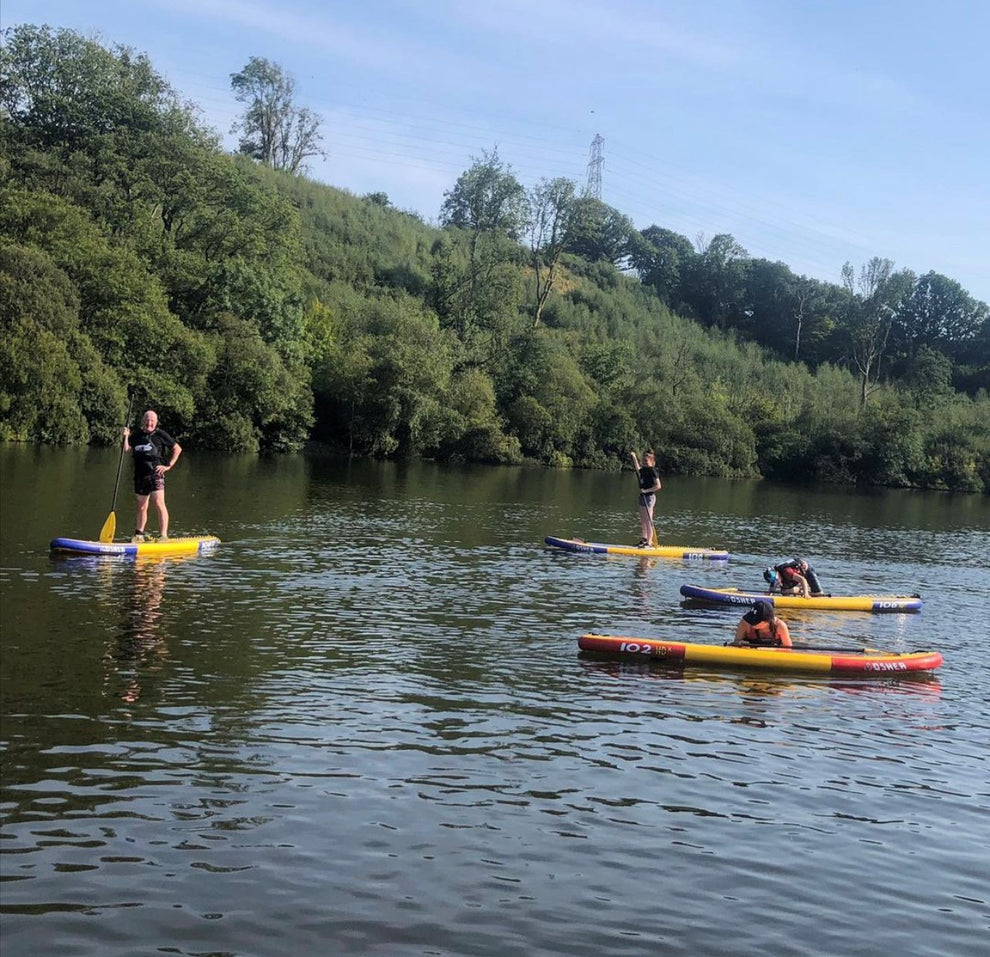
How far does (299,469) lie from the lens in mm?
57219

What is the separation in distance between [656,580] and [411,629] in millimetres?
10510

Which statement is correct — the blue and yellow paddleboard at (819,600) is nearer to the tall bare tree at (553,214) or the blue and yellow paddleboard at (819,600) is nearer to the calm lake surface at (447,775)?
the calm lake surface at (447,775)

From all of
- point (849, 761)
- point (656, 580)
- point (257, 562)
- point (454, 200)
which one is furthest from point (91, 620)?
point (454, 200)

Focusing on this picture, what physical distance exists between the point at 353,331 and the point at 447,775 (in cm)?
8038

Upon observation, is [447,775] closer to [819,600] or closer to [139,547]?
[139,547]

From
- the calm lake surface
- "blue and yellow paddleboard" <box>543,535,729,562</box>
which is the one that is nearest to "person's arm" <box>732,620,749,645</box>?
the calm lake surface

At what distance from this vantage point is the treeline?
62719 millimetres

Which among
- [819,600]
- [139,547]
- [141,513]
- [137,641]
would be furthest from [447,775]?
[819,600]

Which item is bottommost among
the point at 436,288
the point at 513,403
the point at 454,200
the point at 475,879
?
the point at 475,879

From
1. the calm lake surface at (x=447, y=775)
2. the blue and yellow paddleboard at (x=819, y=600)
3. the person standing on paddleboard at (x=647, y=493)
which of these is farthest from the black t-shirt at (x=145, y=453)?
the person standing on paddleboard at (x=647, y=493)

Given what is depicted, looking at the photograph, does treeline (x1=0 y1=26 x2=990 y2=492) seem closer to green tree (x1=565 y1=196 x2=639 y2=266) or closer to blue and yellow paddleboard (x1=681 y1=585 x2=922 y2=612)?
green tree (x1=565 y1=196 x2=639 y2=266)

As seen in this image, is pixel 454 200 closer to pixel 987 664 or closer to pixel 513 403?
pixel 513 403

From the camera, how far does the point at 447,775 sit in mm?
10891

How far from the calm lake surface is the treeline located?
3411cm
